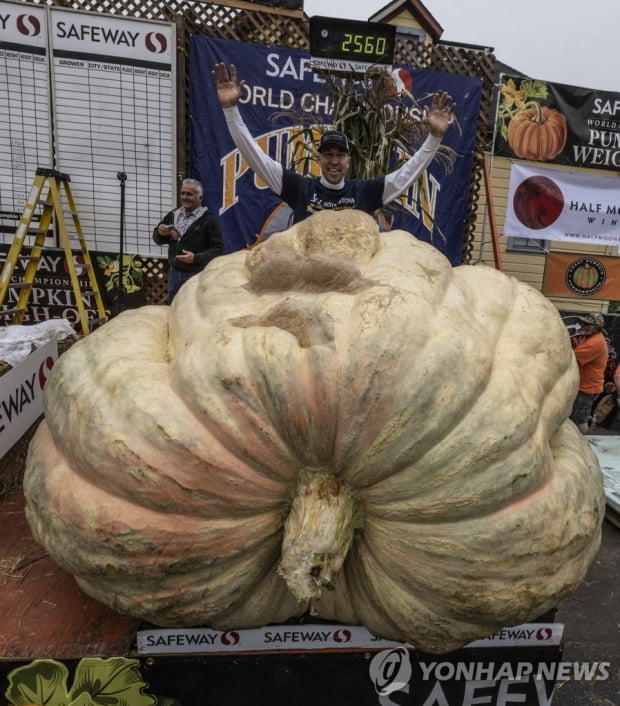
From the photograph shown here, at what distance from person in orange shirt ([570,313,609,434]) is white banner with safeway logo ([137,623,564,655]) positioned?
177 inches

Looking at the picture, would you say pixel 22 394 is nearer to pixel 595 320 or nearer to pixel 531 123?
pixel 595 320

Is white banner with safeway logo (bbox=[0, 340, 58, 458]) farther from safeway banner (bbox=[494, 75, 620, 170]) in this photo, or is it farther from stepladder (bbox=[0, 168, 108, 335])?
safeway banner (bbox=[494, 75, 620, 170])

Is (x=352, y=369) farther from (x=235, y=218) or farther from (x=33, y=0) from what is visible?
(x=33, y=0)

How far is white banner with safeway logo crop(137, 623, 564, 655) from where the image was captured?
4.77 feet

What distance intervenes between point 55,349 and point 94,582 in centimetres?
169

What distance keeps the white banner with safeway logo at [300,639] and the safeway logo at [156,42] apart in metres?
5.76

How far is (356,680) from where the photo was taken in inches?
60.6

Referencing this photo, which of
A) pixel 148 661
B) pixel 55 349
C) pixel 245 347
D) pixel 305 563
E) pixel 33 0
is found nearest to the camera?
pixel 305 563

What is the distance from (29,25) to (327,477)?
5971mm

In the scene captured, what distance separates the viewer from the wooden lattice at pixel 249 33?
17.6ft

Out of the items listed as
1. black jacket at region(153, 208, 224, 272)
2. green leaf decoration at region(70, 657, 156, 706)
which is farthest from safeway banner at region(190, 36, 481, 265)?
green leaf decoration at region(70, 657, 156, 706)

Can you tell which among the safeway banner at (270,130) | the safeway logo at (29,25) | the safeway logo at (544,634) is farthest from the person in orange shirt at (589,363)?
the safeway logo at (29,25)

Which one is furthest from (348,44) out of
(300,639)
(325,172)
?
(300,639)

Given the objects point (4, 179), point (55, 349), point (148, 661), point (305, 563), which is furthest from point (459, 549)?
point (4, 179)
